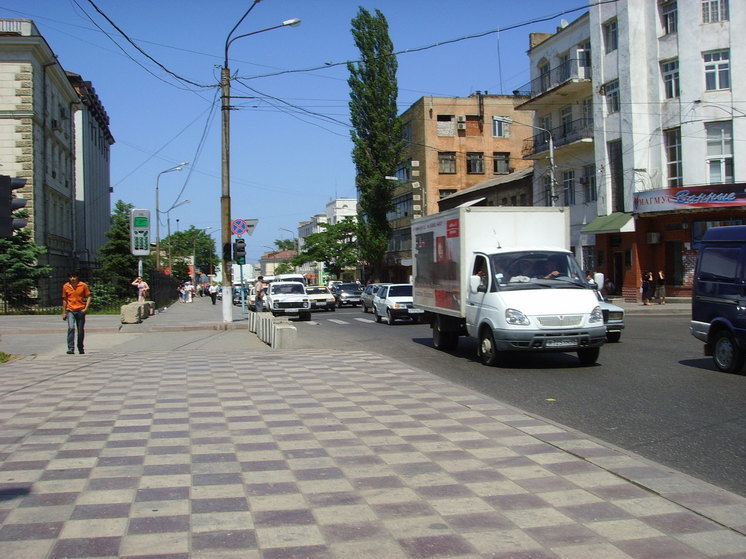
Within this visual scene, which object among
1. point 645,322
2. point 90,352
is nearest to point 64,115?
point 90,352

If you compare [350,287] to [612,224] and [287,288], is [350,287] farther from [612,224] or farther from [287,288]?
[612,224]

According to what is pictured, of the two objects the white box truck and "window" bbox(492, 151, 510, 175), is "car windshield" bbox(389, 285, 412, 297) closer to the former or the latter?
the white box truck

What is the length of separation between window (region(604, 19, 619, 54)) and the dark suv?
25820 millimetres

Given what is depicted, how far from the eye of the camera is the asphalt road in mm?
6539

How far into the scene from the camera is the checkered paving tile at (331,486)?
4250 mm

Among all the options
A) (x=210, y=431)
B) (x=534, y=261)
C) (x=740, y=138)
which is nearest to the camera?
(x=210, y=431)

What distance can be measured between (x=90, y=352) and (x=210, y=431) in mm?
10281

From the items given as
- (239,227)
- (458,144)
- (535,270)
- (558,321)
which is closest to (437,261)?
(535,270)

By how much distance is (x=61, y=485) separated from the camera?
5402 millimetres

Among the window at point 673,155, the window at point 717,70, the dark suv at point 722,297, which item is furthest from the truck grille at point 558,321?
the window at point 717,70

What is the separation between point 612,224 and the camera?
34594 millimetres

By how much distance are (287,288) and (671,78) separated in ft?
64.6

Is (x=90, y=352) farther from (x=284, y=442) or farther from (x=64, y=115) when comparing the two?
(x=64, y=115)

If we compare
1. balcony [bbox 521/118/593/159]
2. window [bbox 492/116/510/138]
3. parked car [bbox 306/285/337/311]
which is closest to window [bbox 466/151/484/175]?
window [bbox 492/116/510/138]
